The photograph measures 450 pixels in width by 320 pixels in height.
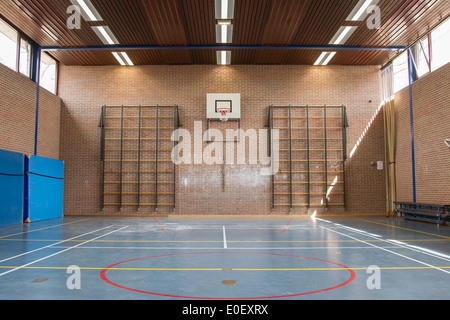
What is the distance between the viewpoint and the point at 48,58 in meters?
16.5

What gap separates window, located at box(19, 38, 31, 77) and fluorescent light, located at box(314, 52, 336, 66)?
13118 millimetres

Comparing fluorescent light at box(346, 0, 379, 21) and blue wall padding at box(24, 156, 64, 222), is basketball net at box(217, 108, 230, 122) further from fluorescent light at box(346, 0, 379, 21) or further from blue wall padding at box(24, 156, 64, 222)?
blue wall padding at box(24, 156, 64, 222)

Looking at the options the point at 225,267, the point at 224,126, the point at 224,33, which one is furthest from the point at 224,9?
the point at 225,267

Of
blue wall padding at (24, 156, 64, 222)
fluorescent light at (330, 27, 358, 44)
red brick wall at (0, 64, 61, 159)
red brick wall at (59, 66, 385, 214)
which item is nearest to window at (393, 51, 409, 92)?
red brick wall at (59, 66, 385, 214)

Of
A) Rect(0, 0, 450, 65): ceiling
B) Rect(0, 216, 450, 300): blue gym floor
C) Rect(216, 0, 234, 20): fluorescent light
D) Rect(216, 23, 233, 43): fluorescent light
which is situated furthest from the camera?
Rect(216, 23, 233, 43): fluorescent light

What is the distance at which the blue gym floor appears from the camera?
4129 millimetres

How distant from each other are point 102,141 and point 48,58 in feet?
15.4

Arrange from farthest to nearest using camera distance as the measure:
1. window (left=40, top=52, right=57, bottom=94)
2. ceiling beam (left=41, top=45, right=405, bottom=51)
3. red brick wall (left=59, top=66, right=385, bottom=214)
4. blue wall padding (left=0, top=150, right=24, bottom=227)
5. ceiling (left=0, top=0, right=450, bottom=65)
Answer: red brick wall (left=59, top=66, right=385, bottom=214)
window (left=40, top=52, right=57, bottom=94)
ceiling beam (left=41, top=45, right=405, bottom=51)
blue wall padding (left=0, top=150, right=24, bottom=227)
ceiling (left=0, top=0, right=450, bottom=65)

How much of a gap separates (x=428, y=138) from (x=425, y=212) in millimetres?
2967

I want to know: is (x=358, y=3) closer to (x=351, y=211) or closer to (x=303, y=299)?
(x=351, y=211)

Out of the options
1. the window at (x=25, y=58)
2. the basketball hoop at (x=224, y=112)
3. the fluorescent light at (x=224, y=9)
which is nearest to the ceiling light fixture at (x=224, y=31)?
the fluorescent light at (x=224, y=9)

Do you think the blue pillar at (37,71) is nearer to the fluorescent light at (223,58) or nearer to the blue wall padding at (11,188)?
the blue wall padding at (11,188)

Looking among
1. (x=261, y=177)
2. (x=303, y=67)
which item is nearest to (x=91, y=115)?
(x=261, y=177)

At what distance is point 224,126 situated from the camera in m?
17.1
